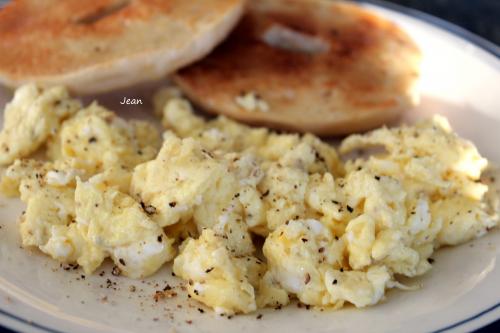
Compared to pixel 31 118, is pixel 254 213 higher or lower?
higher

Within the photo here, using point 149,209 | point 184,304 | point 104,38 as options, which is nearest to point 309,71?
point 104,38

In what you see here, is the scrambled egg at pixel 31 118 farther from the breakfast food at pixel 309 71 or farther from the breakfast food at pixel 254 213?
the breakfast food at pixel 309 71

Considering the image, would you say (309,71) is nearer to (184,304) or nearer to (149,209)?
(149,209)

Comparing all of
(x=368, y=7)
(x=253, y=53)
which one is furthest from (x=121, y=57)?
(x=368, y=7)

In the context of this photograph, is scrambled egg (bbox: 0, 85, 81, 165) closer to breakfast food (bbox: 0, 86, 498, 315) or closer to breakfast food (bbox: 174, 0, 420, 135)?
breakfast food (bbox: 0, 86, 498, 315)

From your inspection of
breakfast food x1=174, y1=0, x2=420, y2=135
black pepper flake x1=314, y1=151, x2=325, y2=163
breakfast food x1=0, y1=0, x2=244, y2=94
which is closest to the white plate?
black pepper flake x1=314, y1=151, x2=325, y2=163

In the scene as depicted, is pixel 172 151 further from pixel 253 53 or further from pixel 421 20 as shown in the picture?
pixel 421 20
